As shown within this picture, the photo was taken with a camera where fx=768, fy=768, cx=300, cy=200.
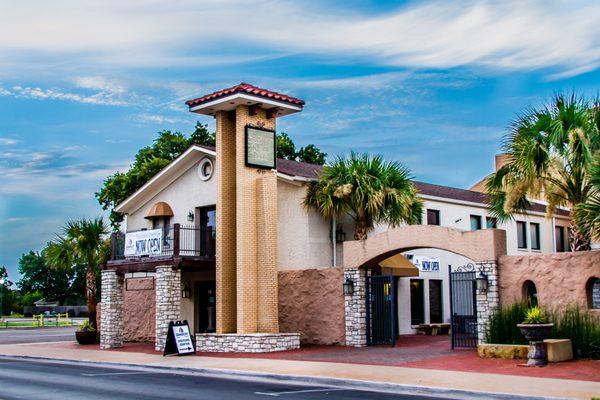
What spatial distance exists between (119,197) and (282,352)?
2813 centimetres

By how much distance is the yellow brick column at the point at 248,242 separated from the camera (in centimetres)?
2550

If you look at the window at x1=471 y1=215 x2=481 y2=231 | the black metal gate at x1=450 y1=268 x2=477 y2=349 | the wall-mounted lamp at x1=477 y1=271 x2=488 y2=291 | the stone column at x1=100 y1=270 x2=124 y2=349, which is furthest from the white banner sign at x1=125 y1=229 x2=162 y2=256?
the window at x1=471 y1=215 x2=481 y2=231

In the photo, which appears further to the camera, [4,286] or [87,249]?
[4,286]

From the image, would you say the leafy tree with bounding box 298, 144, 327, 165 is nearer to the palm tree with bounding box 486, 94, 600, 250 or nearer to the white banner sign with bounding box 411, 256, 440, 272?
the white banner sign with bounding box 411, 256, 440, 272

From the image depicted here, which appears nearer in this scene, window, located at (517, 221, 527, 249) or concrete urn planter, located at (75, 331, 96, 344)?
concrete urn planter, located at (75, 331, 96, 344)

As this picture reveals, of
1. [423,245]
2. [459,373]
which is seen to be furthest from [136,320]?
[459,373]

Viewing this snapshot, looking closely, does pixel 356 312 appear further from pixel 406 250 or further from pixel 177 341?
pixel 177 341

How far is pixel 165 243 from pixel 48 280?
80.7 m

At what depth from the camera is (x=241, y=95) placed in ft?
82.9

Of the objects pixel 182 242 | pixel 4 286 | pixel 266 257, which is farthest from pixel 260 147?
pixel 4 286

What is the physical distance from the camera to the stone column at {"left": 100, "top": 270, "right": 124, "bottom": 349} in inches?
1131

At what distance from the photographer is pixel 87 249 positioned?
31.9 m

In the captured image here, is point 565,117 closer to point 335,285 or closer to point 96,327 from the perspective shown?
point 335,285

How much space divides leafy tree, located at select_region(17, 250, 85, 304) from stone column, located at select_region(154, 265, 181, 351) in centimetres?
6801
